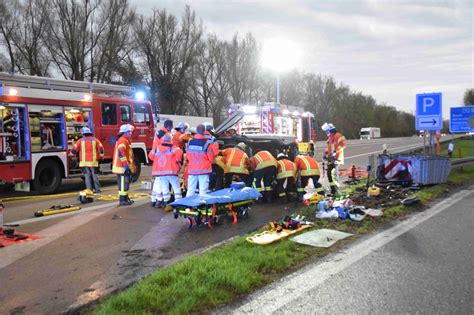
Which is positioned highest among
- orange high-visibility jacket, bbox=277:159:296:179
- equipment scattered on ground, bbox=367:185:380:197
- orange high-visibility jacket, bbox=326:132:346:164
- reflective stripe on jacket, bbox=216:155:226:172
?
orange high-visibility jacket, bbox=326:132:346:164

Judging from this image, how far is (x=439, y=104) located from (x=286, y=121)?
9.53 m

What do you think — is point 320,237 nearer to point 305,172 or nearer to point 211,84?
point 305,172

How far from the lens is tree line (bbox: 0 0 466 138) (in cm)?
3412

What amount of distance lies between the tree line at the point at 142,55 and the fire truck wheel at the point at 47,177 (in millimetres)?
18026

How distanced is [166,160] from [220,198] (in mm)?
2272

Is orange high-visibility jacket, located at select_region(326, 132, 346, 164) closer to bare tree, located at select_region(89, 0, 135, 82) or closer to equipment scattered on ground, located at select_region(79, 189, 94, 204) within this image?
equipment scattered on ground, located at select_region(79, 189, 94, 204)

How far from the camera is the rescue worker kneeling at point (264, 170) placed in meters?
9.41

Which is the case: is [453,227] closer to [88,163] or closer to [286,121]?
[88,163]

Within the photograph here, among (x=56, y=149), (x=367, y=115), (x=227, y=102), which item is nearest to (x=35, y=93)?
(x=56, y=149)

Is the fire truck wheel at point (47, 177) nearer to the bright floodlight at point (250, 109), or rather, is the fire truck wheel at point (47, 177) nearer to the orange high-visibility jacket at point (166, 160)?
the orange high-visibility jacket at point (166, 160)

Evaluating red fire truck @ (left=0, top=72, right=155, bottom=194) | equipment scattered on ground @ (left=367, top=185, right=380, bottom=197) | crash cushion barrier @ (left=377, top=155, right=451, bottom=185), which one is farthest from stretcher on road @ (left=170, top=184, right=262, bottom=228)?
Answer: red fire truck @ (left=0, top=72, right=155, bottom=194)

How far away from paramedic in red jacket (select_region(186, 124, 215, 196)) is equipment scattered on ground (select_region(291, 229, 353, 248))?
2968mm

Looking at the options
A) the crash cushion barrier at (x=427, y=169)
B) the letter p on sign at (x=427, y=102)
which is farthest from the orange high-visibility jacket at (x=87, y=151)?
the letter p on sign at (x=427, y=102)

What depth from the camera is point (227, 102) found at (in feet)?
182
